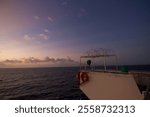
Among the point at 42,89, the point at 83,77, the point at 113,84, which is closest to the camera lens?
the point at 113,84

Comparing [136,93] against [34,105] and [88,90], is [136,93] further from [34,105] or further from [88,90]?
[34,105]

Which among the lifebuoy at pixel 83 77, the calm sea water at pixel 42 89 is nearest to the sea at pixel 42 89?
the calm sea water at pixel 42 89

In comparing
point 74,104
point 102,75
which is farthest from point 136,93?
point 74,104

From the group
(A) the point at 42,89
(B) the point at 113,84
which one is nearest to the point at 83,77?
(B) the point at 113,84

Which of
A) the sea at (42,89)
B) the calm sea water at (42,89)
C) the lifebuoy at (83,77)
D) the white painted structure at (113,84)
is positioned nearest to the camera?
the white painted structure at (113,84)

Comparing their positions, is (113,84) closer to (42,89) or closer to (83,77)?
(83,77)

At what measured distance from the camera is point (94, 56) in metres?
12.0

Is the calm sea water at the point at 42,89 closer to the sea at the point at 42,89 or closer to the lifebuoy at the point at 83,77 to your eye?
the sea at the point at 42,89

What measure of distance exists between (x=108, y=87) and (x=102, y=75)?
0.94 metres

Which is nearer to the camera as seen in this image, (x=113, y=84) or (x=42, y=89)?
(x=113, y=84)

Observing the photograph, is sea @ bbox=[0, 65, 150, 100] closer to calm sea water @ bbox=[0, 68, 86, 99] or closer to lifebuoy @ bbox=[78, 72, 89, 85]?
calm sea water @ bbox=[0, 68, 86, 99]

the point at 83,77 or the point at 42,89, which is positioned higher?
the point at 83,77

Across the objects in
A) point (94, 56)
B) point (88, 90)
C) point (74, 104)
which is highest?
point (94, 56)

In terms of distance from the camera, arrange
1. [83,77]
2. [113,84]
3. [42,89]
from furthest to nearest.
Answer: [42,89] → [83,77] → [113,84]
